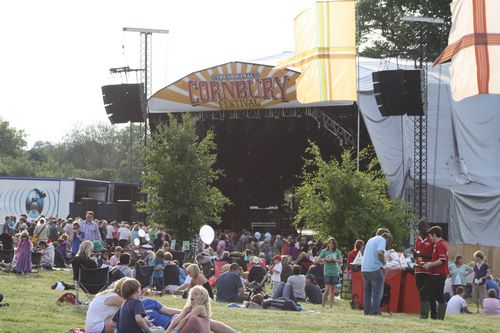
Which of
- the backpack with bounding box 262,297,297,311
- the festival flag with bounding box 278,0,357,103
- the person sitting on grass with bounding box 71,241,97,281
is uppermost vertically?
the festival flag with bounding box 278,0,357,103

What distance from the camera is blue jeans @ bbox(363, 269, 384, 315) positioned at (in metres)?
14.7

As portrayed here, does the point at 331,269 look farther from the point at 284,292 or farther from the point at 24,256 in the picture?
the point at 24,256

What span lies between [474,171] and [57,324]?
23924 millimetres

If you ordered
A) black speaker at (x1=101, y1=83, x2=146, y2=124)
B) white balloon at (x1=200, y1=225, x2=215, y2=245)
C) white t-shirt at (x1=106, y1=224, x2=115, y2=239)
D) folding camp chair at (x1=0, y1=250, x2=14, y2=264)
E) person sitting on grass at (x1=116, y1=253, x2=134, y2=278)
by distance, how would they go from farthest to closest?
1. black speaker at (x1=101, y1=83, x2=146, y2=124)
2. white t-shirt at (x1=106, y1=224, x2=115, y2=239)
3. white balloon at (x1=200, y1=225, x2=215, y2=245)
4. folding camp chair at (x1=0, y1=250, x2=14, y2=264)
5. person sitting on grass at (x1=116, y1=253, x2=134, y2=278)

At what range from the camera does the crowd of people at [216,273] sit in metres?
10.5

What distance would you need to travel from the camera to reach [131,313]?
962 cm

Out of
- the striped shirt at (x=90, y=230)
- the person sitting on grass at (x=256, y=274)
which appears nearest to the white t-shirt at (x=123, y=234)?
the striped shirt at (x=90, y=230)

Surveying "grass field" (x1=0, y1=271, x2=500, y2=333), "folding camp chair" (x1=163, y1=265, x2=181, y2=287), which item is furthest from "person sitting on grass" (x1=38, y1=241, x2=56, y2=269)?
"grass field" (x1=0, y1=271, x2=500, y2=333)

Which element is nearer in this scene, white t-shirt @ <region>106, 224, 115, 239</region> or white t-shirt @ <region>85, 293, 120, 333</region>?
white t-shirt @ <region>85, 293, 120, 333</region>

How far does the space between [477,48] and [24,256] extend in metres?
13.0

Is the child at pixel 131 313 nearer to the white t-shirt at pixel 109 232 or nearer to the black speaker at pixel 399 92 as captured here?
the white t-shirt at pixel 109 232

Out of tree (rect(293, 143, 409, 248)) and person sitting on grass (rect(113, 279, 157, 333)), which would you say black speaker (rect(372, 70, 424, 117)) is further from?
person sitting on grass (rect(113, 279, 157, 333))

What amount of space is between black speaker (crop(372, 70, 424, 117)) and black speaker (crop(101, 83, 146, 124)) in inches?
417

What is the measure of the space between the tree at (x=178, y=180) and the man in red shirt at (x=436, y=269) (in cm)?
1520
